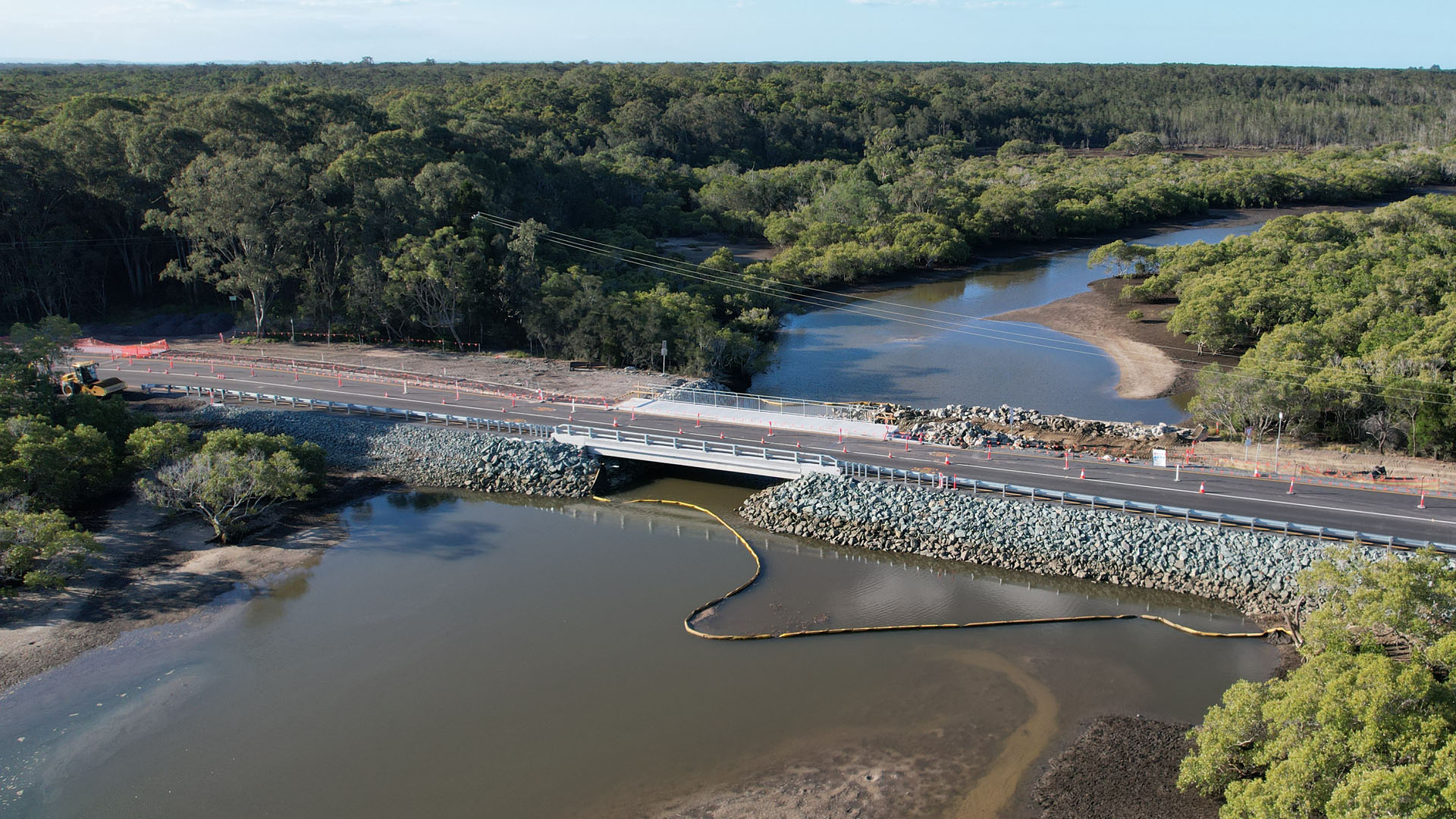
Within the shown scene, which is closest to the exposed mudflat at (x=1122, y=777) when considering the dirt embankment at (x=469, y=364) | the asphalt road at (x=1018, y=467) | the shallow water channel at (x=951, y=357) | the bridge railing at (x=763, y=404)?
the asphalt road at (x=1018, y=467)

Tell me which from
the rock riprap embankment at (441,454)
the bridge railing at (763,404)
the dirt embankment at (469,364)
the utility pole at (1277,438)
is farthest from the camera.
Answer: the dirt embankment at (469,364)

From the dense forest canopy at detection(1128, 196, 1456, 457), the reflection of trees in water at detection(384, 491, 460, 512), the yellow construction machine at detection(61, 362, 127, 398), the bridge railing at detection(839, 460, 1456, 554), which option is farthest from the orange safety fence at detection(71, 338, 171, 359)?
the dense forest canopy at detection(1128, 196, 1456, 457)

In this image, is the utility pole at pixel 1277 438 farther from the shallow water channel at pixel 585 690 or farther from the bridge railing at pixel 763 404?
the bridge railing at pixel 763 404

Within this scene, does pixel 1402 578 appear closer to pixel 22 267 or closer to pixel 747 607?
pixel 747 607

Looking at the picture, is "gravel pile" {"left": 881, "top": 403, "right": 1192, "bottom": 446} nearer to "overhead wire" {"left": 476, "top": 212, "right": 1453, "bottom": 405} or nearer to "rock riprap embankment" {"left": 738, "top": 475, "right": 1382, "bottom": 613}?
"rock riprap embankment" {"left": 738, "top": 475, "right": 1382, "bottom": 613}

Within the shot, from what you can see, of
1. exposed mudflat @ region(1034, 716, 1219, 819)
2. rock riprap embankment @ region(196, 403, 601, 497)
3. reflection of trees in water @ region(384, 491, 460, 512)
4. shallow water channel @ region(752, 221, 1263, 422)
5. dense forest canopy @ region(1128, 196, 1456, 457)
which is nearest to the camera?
exposed mudflat @ region(1034, 716, 1219, 819)

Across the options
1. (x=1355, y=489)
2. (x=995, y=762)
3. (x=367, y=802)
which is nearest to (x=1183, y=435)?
(x=1355, y=489)
